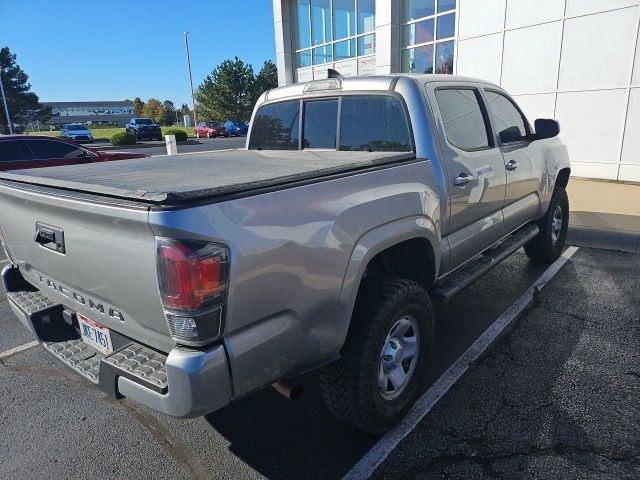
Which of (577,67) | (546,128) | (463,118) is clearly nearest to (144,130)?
(577,67)

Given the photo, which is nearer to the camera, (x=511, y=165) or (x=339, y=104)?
(x=339, y=104)

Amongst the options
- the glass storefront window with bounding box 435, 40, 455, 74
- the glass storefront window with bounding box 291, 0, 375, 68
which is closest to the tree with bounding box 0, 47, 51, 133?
the glass storefront window with bounding box 291, 0, 375, 68

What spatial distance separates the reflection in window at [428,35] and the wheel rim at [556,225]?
9.35 m

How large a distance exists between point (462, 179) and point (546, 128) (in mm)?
1695

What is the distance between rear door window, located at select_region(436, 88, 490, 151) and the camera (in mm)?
3264

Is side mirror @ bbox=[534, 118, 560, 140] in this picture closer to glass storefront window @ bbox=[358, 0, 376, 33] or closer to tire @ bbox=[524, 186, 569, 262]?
tire @ bbox=[524, 186, 569, 262]

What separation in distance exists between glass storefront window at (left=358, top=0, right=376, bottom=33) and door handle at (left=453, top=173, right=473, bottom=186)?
49.7 feet

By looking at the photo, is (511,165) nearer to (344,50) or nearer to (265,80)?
(344,50)

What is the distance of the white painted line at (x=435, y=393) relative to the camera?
237cm

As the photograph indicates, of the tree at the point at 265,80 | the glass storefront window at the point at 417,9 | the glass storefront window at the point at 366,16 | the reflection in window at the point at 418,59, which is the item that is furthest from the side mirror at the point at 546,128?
the tree at the point at 265,80

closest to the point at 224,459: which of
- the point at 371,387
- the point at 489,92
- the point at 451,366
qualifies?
the point at 371,387

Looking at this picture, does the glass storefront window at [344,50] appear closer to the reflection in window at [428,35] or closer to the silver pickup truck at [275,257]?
the reflection in window at [428,35]

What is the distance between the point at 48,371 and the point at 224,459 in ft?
5.95

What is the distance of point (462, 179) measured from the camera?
3.15 m
